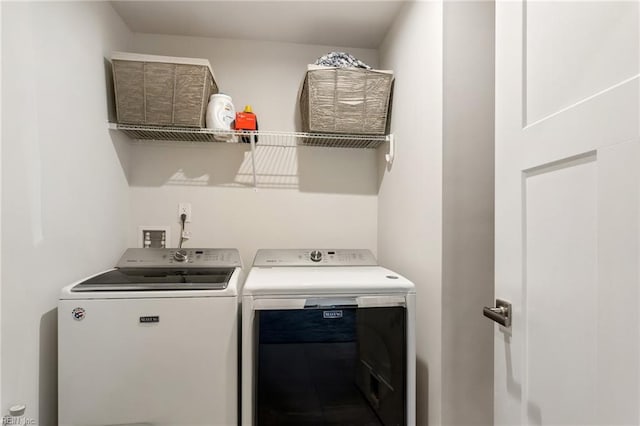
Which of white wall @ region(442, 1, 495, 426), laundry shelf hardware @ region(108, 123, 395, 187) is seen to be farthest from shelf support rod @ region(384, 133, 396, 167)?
white wall @ region(442, 1, 495, 426)

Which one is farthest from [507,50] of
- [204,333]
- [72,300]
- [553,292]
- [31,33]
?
[72,300]

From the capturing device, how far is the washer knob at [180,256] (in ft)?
6.07

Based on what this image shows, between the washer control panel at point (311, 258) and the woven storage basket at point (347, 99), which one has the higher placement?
the woven storage basket at point (347, 99)

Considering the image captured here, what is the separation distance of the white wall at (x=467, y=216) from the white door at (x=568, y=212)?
271mm

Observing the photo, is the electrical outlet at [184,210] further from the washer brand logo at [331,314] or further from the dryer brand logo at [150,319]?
the washer brand logo at [331,314]

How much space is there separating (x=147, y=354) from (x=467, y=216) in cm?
138

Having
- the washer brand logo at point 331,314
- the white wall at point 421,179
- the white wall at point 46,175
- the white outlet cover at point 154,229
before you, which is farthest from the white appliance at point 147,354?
the white wall at point 421,179

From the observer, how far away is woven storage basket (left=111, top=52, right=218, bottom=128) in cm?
173

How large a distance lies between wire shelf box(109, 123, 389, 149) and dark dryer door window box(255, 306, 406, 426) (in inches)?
39.0

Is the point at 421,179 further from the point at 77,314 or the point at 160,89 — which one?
the point at 77,314

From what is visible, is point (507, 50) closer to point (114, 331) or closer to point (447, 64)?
point (447, 64)

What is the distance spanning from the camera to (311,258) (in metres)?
1.98

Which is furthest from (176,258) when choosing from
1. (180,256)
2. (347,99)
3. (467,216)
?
(467,216)

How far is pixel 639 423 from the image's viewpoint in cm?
64
